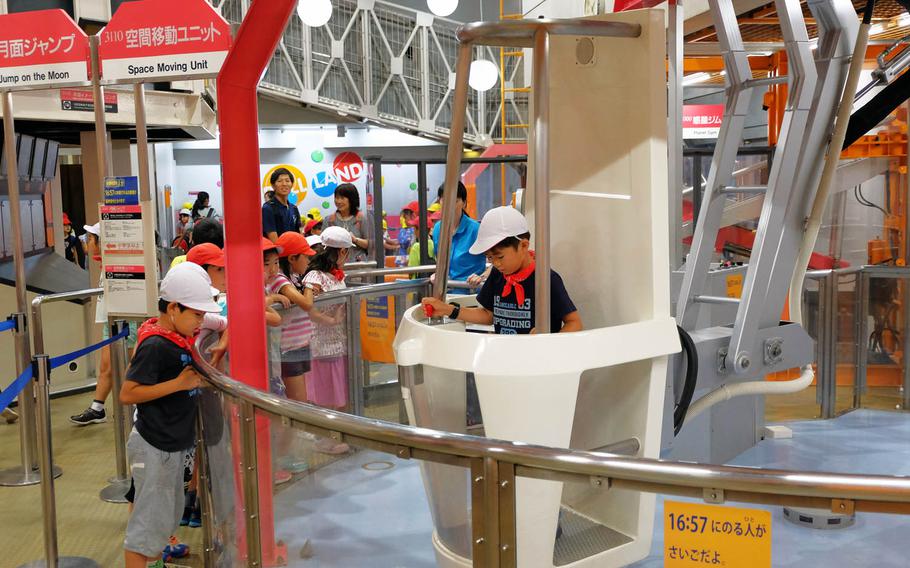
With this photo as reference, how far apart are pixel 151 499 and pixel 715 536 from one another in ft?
7.42

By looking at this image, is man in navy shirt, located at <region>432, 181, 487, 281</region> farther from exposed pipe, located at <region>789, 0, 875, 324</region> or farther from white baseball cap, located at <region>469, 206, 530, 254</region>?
white baseball cap, located at <region>469, 206, 530, 254</region>

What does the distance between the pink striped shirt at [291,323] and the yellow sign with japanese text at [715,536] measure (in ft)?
10.2

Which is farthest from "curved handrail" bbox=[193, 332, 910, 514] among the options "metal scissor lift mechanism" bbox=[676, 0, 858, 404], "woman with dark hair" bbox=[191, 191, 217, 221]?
"woman with dark hair" bbox=[191, 191, 217, 221]

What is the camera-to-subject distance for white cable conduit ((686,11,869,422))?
3657mm

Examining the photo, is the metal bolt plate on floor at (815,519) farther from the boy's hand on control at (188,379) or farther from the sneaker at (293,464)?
the boy's hand on control at (188,379)

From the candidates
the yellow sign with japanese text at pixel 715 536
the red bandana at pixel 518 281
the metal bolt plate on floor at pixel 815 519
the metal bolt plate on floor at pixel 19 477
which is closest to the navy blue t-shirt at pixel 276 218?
the metal bolt plate on floor at pixel 19 477

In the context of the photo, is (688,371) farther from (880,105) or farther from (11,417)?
(11,417)

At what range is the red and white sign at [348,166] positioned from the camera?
49.5ft

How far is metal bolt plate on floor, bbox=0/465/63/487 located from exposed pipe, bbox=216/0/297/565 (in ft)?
8.67

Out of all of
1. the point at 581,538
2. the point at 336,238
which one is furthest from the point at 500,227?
the point at 336,238

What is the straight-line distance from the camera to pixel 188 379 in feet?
10.0

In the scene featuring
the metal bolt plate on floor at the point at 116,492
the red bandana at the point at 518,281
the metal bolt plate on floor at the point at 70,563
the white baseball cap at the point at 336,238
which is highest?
the white baseball cap at the point at 336,238

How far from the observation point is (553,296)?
10.3 ft

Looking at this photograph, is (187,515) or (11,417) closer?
(187,515)
